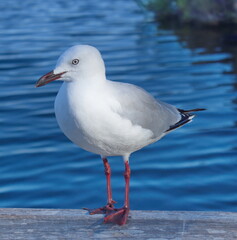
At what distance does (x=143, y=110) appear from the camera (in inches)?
A: 196

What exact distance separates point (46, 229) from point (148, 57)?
489 inches

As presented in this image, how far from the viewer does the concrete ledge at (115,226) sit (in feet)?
13.8

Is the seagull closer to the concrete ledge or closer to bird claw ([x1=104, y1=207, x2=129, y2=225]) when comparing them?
Answer: bird claw ([x1=104, y1=207, x2=129, y2=225])

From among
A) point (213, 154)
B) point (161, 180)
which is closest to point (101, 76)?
point (161, 180)

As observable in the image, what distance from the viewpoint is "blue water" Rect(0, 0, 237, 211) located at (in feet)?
27.8

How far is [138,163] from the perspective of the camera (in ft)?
30.9

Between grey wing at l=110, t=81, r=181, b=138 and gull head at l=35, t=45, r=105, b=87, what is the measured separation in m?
0.21

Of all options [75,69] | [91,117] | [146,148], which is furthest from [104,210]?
[146,148]

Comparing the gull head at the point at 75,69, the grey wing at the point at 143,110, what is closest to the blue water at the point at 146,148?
the grey wing at the point at 143,110

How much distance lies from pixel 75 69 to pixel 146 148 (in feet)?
19.2

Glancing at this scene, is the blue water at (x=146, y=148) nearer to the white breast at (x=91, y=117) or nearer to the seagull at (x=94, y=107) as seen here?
the seagull at (x=94, y=107)

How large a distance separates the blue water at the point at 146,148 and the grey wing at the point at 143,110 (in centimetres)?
278

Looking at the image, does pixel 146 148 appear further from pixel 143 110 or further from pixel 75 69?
pixel 75 69

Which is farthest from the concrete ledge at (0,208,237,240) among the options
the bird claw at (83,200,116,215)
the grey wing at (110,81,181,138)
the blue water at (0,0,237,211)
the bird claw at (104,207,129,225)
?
the blue water at (0,0,237,211)
